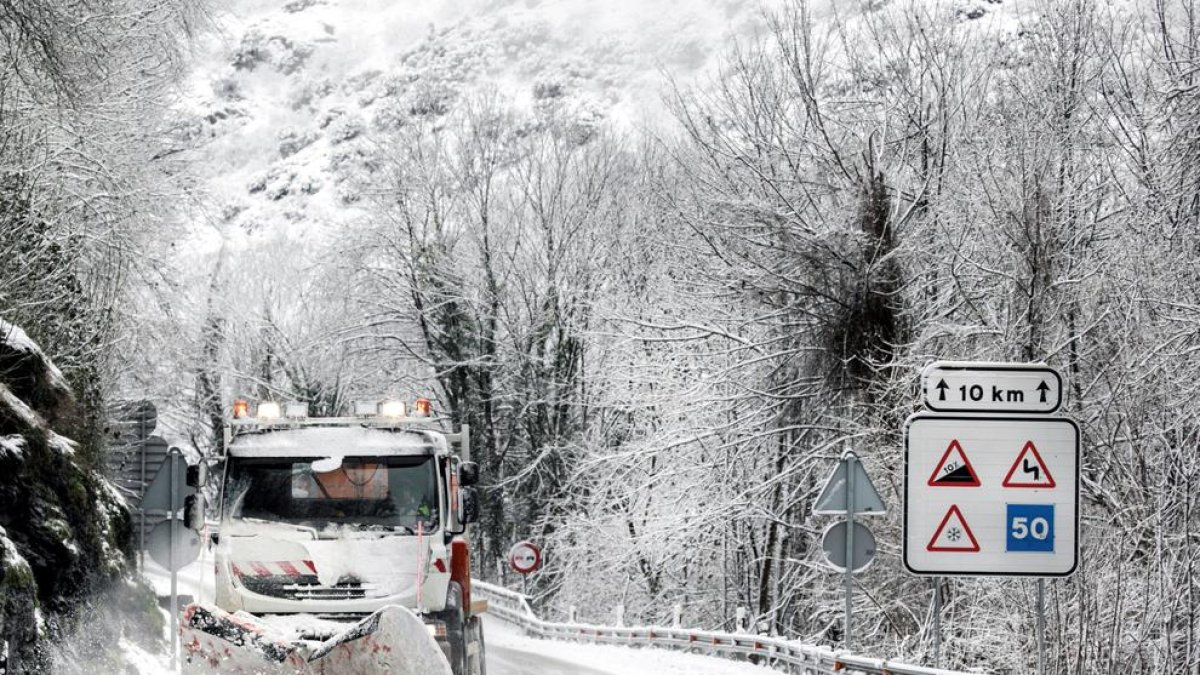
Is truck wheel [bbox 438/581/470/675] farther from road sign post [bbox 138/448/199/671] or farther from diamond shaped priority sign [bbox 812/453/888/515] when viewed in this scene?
diamond shaped priority sign [bbox 812/453/888/515]

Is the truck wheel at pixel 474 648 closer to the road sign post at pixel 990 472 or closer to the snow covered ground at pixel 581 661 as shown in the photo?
the snow covered ground at pixel 581 661

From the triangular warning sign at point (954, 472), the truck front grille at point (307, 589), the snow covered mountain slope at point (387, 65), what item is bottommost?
the truck front grille at point (307, 589)

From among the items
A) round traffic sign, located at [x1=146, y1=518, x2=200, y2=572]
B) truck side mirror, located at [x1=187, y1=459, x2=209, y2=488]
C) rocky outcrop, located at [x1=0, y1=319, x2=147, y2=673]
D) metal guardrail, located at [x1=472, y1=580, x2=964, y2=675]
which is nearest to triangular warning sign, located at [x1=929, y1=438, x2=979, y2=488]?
metal guardrail, located at [x1=472, y1=580, x2=964, y2=675]

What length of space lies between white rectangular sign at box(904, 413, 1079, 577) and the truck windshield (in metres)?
6.48

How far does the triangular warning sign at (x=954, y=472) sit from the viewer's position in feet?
22.1

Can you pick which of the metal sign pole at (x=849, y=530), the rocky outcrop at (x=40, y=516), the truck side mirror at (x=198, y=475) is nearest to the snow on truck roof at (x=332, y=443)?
the truck side mirror at (x=198, y=475)

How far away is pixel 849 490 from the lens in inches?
603

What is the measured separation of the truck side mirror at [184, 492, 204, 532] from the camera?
42.5 feet

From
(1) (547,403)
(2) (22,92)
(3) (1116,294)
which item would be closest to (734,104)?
(3) (1116,294)

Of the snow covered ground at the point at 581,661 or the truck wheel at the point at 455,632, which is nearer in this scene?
the truck wheel at the point at 455,632

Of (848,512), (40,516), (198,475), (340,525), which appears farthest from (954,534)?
(40,516)

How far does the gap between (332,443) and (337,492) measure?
42 centimetres

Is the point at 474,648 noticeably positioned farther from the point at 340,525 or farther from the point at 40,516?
the point at 40,516

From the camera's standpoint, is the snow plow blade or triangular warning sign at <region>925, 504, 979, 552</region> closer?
triangular warning sign at <region>925, 504, 979, 552</region>
